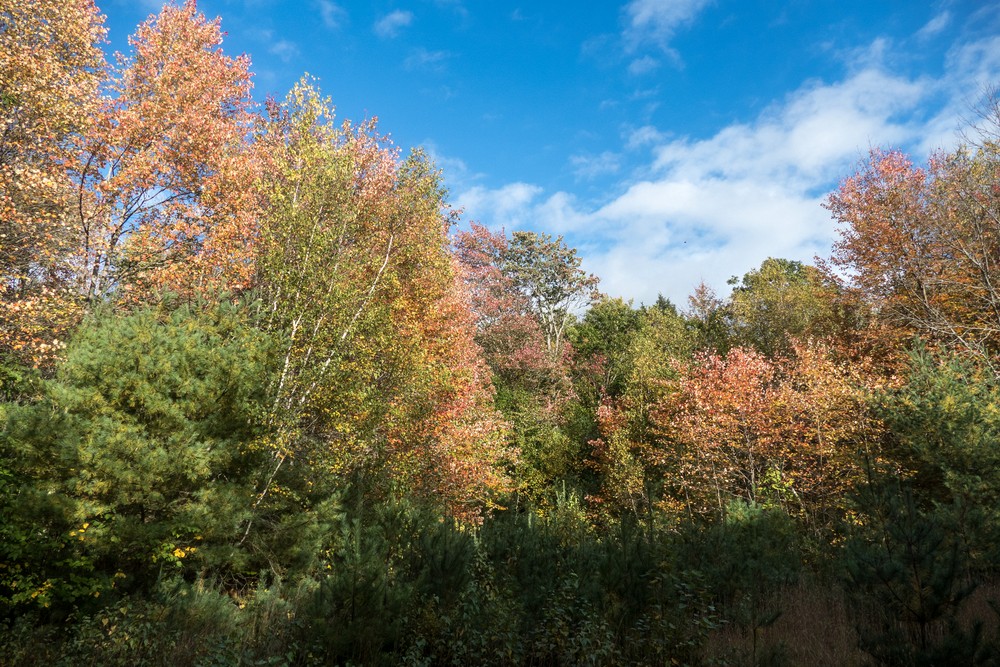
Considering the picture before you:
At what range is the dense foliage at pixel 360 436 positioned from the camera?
5547 millimetres

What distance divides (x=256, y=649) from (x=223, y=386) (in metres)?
4.50

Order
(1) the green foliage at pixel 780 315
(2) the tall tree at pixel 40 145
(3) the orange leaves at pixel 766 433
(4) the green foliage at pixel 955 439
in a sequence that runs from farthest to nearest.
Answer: (1) the green foliage at pixel 780 315
(3) the orange leaves at pixel 766 433
(2) the tall tree at pixel 40 145
(4) the green foliage at pixel 955 439

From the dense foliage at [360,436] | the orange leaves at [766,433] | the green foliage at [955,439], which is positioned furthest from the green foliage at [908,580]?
the orange leaves at [766,433]

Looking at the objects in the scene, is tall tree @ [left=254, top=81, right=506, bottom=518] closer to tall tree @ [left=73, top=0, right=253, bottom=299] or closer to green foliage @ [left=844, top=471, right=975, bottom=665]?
tall tree @ [left=73, top=0, right=253, bottom=299]

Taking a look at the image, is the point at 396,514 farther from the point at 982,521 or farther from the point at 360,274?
the point at 982,521

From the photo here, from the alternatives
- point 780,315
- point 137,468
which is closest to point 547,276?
point 780,315

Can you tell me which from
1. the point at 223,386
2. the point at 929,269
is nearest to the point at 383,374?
the point at 223,386

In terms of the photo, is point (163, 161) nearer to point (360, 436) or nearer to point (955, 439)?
point (360, 436)

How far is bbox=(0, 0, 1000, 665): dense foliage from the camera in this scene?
18.2ft

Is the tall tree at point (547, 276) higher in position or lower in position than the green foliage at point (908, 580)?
higher

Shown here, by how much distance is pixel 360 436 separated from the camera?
11664 mm

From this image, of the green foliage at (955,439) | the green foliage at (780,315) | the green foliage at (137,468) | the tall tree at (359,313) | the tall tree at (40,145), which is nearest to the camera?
the green foliage at (137,468)

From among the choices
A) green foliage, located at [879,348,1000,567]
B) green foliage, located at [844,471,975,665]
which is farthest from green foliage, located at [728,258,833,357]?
green foliage, located at [844,471,975,665]

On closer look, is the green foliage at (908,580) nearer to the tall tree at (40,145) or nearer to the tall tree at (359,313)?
the tall tree at (359,313)
